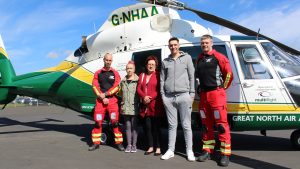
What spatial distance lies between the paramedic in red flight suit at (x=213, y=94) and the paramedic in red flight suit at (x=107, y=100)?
184 centimetres

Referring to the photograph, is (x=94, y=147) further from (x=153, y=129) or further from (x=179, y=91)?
(x=179, y=91)

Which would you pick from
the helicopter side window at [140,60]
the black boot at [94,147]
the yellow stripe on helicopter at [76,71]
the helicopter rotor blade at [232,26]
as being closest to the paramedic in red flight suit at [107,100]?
the black boot at [94,147]

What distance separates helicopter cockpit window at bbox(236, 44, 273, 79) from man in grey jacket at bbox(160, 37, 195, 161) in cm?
126

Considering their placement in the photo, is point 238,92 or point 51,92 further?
point 51,92

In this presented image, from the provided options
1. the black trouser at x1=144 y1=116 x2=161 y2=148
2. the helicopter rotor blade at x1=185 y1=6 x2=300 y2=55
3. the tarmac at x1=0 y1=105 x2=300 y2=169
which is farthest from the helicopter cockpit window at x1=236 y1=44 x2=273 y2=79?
the black trouser at x1=144 y1=116 x2=161 y2=148

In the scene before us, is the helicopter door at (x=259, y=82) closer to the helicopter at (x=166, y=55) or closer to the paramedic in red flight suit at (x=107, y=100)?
the helicopter at (x=166, y=55)

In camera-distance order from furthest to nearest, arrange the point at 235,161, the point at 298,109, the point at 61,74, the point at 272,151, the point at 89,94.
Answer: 1. the point at 61,74
2. the point at 89,94
3. the point at 272,151
4. the point at 298,109
5. the point at 235,161

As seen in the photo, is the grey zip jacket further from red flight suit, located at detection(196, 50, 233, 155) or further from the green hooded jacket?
the green hooded jacket

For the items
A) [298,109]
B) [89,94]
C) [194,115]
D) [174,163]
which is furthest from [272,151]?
[89,94]

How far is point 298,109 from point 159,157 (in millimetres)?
2608

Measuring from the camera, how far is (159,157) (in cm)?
572

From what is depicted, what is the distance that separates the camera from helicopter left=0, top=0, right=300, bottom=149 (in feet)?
19.5

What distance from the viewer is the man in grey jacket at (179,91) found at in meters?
5.45

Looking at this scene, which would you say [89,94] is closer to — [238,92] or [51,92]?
[51,92]
